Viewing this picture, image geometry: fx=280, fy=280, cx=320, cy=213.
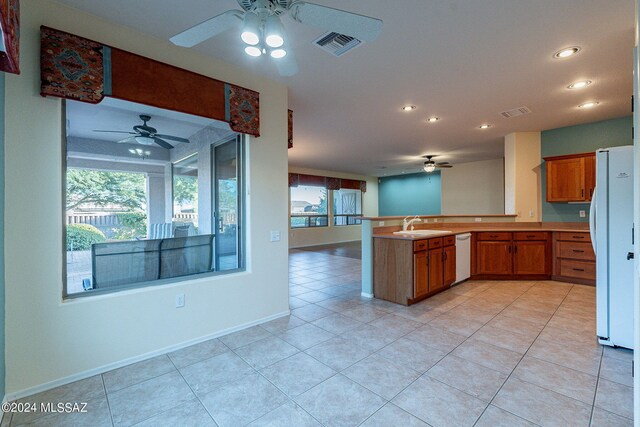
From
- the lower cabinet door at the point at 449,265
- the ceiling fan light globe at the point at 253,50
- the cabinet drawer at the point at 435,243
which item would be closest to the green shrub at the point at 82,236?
the ceiling fan light globe at the point at 253,50

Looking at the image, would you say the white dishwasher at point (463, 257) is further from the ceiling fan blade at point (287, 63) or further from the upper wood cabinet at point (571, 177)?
the ceiling fan blade at point (287, 63)

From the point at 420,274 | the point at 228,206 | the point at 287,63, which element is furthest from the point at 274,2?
the point at 420,274

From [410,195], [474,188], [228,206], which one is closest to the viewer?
[228,206]

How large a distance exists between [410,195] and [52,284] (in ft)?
33.8

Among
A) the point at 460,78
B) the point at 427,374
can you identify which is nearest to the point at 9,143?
the point at 427,374

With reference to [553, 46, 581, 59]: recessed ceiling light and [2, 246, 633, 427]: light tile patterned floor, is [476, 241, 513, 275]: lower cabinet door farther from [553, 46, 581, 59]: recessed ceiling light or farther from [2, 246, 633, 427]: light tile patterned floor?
[553, 46, 581, 59]: recessed ceiling light

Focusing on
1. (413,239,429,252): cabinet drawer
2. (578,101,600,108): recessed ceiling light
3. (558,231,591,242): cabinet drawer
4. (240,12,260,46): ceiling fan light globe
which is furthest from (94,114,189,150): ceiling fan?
(558,231,591,242): cabinet drawer

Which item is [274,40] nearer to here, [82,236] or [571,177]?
[82,236]

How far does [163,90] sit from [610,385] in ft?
13.2

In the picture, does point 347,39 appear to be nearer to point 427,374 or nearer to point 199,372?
point 427,374

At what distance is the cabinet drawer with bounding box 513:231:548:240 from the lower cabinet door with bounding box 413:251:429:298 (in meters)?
2.19

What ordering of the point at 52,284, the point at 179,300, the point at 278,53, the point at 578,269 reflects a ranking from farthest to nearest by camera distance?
the point at 578,269
the point at 179,300
the point at 52,284
the point at 278,53

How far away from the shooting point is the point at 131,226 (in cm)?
252

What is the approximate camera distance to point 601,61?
275 centimetres
